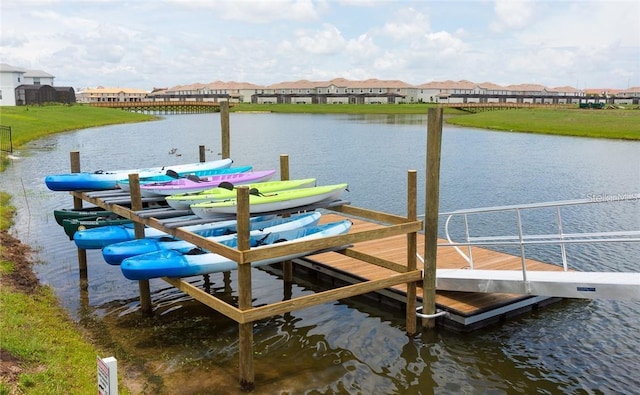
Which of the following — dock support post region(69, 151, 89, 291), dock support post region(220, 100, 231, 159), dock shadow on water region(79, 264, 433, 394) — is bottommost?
dock shadow on water region(79, 264, 433, 394)

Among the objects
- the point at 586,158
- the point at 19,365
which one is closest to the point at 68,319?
the point at 19,365

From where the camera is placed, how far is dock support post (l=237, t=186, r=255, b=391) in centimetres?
909

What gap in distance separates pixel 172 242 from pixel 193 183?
338 centimetres

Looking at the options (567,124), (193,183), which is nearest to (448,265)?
(193,183)

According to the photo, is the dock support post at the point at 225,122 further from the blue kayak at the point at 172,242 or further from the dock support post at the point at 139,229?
the dock support post at the point at 139,229

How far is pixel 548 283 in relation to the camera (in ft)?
35.5

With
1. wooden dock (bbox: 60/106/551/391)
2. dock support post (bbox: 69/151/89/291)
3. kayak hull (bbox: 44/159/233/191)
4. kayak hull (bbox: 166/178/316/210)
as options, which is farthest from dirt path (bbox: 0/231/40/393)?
kayak hull (bbox: 166/178/316/210)

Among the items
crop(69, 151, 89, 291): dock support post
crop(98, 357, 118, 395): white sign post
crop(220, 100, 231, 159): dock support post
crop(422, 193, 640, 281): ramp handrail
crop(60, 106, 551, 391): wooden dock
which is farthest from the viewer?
crop(220, 100, 231, 159): dock support post

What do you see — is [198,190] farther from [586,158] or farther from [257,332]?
[586,158]

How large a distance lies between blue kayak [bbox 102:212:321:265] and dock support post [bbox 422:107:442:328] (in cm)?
333

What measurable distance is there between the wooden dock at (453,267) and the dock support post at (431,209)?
385 millimetres

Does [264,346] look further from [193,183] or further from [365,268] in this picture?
[193,183]

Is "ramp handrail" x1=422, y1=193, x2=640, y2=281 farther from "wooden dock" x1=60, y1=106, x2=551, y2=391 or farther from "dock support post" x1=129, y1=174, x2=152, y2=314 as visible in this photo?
"dock support post" x1=129, y1=174, x2=152, y2=314

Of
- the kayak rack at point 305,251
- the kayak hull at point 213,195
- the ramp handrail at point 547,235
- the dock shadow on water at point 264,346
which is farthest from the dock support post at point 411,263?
the kayak hull at point 213,195
